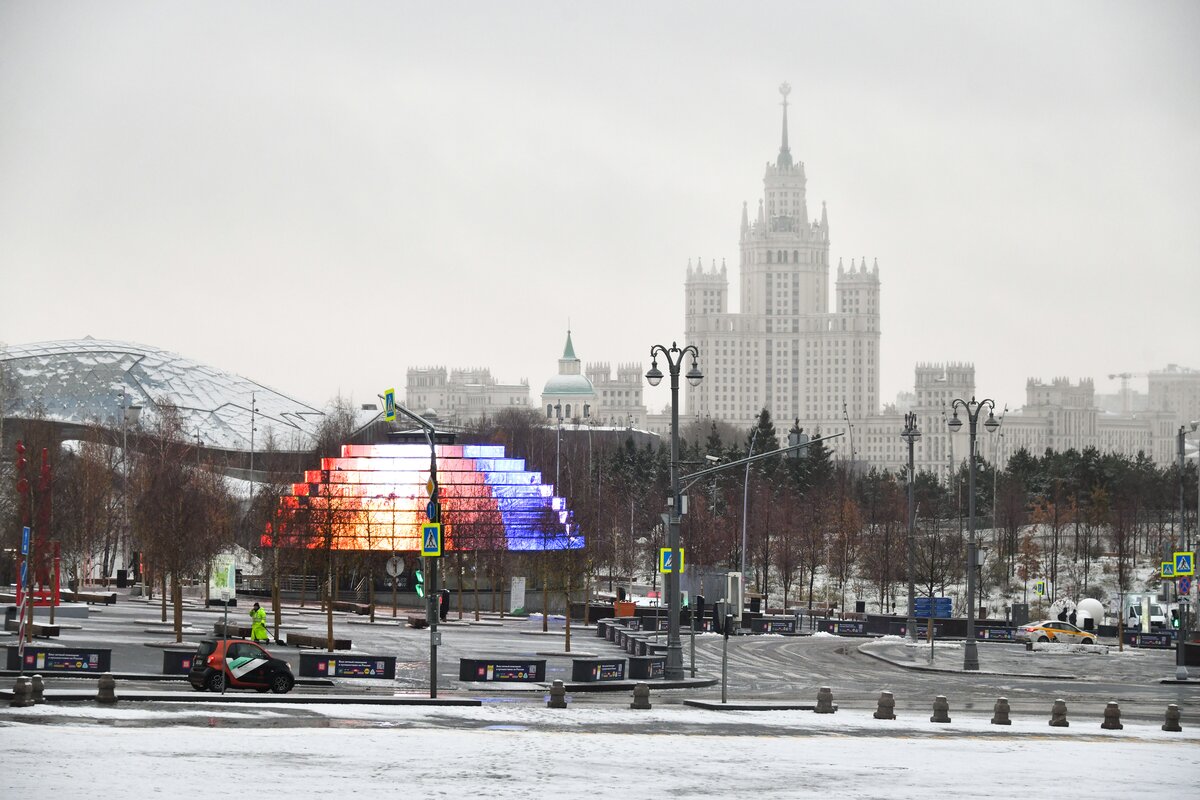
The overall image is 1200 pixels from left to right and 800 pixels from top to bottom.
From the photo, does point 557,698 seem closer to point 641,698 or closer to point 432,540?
point 641,698

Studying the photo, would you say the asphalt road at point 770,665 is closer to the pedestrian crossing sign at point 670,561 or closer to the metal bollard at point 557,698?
the metal bollard at point 557,698

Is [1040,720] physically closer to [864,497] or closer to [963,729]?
[963,729]

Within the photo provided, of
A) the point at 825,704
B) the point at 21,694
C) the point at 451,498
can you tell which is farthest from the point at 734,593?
the point at 451,498

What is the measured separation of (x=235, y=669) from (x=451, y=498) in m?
47.2

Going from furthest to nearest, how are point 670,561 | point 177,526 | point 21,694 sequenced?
point 177,526 < point 670,561 < point 21,694

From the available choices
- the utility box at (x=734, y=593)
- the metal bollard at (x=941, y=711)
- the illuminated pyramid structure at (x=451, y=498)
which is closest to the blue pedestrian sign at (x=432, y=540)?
the utility box at (x=734, y=593)

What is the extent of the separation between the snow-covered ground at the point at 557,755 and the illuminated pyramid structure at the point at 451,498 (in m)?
46.3

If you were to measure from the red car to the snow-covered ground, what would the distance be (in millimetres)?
3818

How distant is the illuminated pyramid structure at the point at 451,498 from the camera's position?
81.9 metres

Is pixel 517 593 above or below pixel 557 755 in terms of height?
above

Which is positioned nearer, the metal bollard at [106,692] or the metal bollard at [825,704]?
the metal bollard at [106,692]

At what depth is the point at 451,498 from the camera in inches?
3327

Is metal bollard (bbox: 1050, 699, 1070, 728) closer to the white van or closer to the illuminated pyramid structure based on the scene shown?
the illuminated pyramid structure

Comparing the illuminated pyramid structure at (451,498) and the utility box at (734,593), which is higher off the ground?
the illuminated pyramid structure at (451,498)
